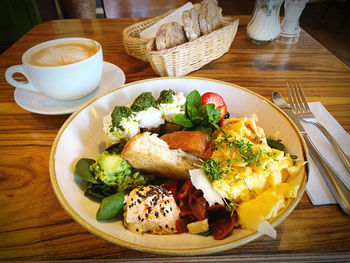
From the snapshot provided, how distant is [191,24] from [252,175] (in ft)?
4.01

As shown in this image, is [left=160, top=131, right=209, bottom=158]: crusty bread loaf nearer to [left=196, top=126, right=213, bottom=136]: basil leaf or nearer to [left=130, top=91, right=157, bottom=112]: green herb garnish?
[left=196, top=126, right=213, bottom=136]: basil leaf

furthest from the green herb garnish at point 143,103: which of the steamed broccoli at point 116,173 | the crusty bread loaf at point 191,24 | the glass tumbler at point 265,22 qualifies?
the glass tumbler at point 265,22

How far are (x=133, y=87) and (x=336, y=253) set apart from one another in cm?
121

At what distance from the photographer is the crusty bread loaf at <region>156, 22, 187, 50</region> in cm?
158

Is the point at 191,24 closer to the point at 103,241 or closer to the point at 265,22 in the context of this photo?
the point at 265,22

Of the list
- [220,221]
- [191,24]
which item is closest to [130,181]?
[220,221]

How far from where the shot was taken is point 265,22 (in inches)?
80.9

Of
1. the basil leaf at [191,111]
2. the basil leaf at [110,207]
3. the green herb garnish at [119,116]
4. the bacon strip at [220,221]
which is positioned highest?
the green herb garnish at [119,116]

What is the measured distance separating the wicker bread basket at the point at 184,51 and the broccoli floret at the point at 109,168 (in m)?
0.80

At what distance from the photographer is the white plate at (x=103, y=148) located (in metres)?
0.72

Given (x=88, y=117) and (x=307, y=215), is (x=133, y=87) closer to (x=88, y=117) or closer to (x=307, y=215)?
(x=88, y=117)

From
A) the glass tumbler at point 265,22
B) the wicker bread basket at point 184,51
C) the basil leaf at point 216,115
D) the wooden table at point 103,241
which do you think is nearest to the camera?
the wooden table at point 103,241

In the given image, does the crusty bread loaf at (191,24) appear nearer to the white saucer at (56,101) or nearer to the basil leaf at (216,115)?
the white saucer at (56,101)

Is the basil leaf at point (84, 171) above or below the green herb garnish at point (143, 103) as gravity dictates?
below
